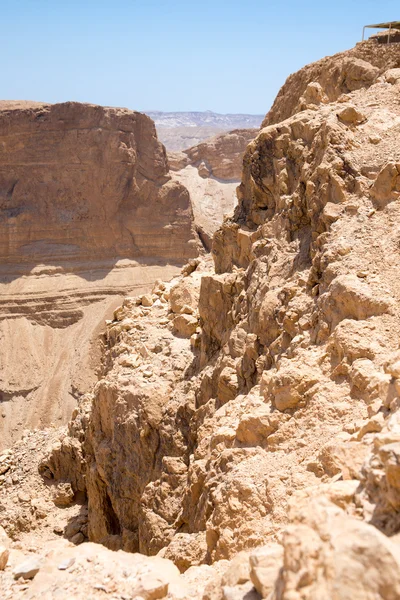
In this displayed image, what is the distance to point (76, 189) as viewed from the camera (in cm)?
3831

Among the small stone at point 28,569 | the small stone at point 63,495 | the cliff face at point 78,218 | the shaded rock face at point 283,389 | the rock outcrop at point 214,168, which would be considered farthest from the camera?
the rock outcrop at point 214,168

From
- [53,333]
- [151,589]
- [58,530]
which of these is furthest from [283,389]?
[53,333]

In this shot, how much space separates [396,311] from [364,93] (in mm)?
5039

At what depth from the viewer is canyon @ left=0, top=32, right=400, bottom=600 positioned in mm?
3949

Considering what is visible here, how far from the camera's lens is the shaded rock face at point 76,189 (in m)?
37.0

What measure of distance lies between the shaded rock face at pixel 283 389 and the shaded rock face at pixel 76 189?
24.3 m

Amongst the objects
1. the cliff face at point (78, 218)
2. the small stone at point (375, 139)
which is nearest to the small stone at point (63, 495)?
the small stone at point (375, 139)

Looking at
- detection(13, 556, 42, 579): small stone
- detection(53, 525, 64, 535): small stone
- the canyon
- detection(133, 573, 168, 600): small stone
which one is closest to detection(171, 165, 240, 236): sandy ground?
the canyon

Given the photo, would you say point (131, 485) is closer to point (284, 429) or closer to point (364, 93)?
point (284, 429)

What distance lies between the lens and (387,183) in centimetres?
820

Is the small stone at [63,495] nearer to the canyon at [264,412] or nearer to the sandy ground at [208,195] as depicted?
the canyon at [264,412]

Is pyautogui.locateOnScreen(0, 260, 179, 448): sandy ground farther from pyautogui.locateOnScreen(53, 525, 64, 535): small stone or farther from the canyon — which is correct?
pyautogui.locateOnScreen(53, 525, 64, 535): small stone

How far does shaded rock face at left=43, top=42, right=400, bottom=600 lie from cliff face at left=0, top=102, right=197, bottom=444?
2111 cm

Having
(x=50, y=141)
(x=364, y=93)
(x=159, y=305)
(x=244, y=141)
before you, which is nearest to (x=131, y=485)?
(x=159, y=305)
